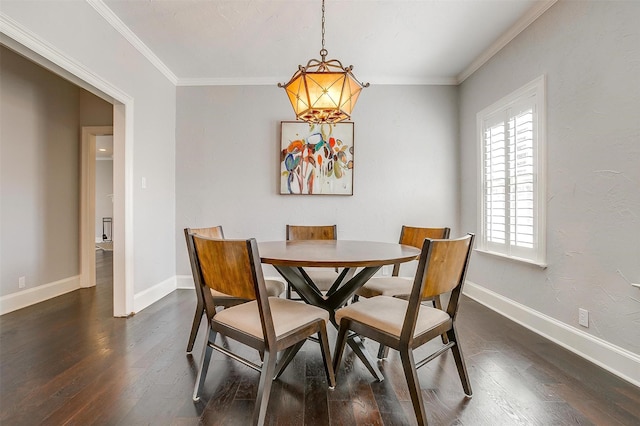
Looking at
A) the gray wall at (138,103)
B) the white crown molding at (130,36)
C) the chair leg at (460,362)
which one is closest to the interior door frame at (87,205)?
the gray wall at (138,103)

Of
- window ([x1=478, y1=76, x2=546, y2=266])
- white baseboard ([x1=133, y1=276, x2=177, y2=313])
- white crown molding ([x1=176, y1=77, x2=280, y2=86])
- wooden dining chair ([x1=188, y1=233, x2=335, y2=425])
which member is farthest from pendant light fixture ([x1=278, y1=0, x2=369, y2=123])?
white baseboard ([x1=133, y1=276, x2=177, y2=313])

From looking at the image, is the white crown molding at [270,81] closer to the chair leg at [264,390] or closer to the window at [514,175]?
the window at [514,175]

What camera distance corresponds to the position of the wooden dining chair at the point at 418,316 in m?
1.25

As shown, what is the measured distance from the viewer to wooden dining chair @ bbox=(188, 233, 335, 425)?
122 centimetres

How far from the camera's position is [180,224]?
3.70m

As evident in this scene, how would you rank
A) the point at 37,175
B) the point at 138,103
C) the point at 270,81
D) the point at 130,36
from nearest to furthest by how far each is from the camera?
the point at 130,36
the point at 138,103
the point at 37,175
the point at 270,81

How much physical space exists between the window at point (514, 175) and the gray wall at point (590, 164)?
0.30 ft

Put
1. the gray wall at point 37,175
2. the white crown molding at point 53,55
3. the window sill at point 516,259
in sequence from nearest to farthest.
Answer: the white crown molding at point 53,55
the window sill at point 516,259
the gray wall at point 37,175

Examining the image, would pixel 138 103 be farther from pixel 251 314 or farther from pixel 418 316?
pixel 418 316

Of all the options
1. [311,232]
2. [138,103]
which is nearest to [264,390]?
[311,232]

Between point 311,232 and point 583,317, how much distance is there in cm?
211

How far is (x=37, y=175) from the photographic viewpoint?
318 centimetres

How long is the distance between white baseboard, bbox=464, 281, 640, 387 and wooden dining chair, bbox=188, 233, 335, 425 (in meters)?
1.73

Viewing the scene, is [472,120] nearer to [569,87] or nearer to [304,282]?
[569,87]
